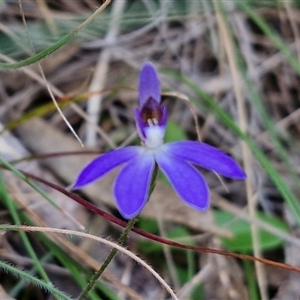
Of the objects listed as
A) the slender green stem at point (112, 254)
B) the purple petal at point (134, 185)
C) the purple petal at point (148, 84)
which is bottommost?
the slender green stem at point (112, 254)

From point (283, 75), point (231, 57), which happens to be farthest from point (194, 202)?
point (283, 75)

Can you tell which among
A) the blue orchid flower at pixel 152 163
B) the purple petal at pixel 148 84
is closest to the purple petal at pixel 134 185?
the blue orchid flower at pixel 152 163

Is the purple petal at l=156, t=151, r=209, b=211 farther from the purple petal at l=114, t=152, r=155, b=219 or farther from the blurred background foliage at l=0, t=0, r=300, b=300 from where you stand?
the blurred background foliage at l=0, t=0, r=300, b=300

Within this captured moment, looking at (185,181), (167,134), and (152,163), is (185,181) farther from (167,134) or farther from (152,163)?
(167,134)

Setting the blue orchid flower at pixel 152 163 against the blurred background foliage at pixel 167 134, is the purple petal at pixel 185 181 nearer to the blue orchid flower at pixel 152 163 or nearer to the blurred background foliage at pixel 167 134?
the blue orchid flower at pixel 152 163

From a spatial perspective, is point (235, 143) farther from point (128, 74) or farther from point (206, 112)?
point (128, 74)

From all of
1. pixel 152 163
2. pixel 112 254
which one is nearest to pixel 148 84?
pixel 152 163
